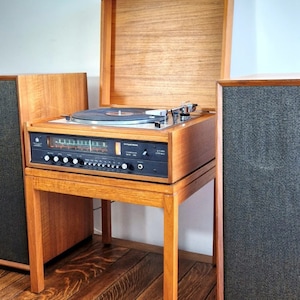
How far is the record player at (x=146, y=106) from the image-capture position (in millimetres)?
1364

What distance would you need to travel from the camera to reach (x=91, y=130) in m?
1.42

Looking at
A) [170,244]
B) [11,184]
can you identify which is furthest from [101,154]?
[11,184]

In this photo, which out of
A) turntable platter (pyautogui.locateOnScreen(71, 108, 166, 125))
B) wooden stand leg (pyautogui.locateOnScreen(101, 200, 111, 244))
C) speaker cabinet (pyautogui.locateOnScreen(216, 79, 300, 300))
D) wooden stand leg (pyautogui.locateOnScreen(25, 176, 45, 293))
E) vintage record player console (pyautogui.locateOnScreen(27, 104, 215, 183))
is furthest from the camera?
wooden stand leg (pyautogui.locateOnScreen(101, 200, 111, 244))

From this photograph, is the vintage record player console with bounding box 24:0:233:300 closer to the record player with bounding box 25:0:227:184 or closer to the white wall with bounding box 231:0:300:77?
the record player with bounding box 25:0:227:184

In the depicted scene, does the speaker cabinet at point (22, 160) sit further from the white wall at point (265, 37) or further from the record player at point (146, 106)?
the white wall at point (265, 37)

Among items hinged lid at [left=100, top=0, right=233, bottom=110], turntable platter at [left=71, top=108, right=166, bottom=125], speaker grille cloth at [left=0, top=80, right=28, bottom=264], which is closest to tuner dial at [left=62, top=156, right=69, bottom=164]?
turntable platter at [left=71, top=108, right=166, bottom=125]

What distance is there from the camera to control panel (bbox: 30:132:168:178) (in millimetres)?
1337

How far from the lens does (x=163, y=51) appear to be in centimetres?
179

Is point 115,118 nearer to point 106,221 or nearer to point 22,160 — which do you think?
point 22,160

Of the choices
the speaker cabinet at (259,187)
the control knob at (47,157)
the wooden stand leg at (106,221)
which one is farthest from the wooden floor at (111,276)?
the control knob at (47,157)

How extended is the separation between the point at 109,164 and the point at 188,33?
0.64 metres

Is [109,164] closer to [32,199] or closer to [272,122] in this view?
[32,199]

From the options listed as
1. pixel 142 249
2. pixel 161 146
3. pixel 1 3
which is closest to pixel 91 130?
pixel 161 146

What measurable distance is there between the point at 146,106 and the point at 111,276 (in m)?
0.67
